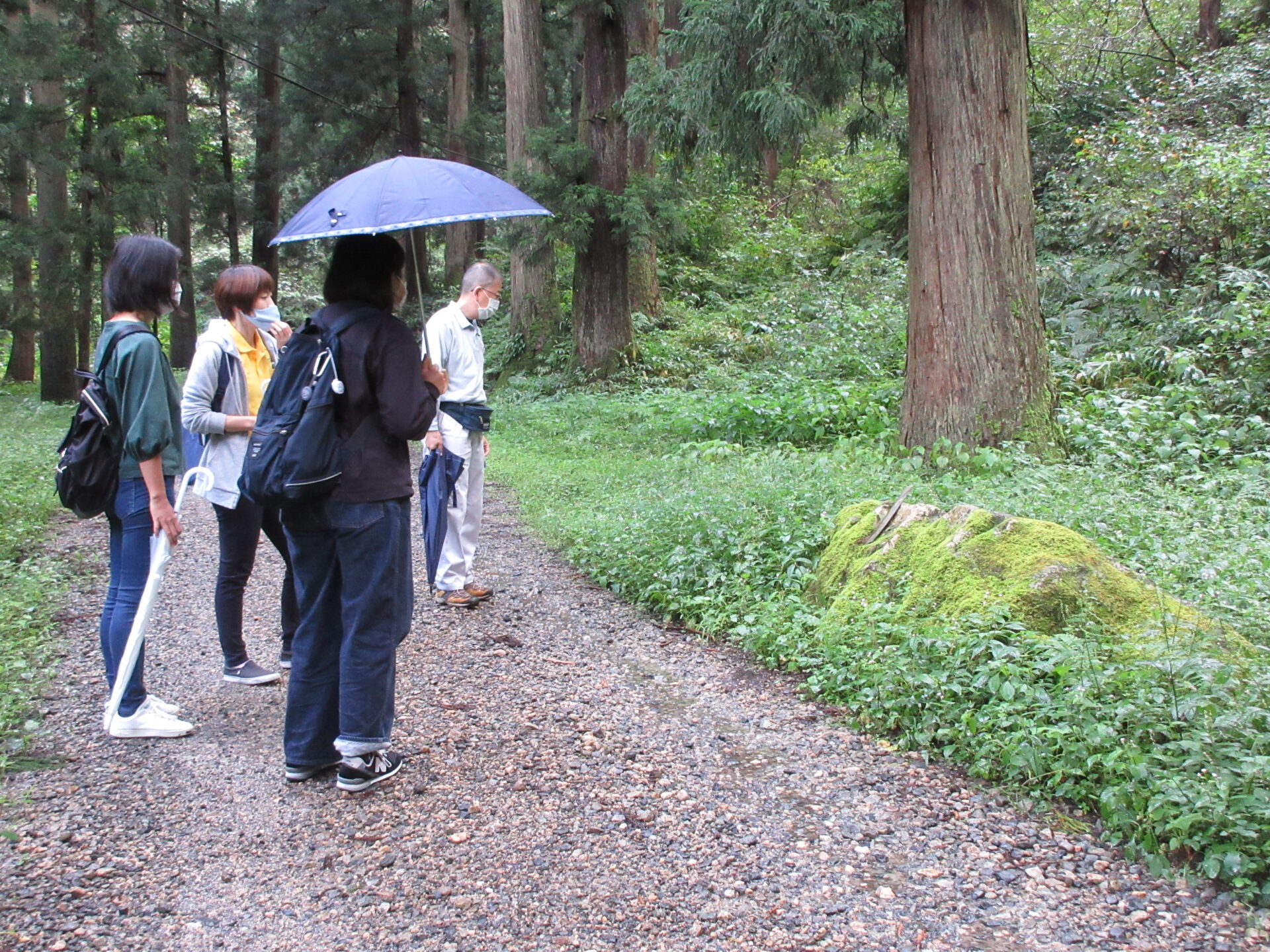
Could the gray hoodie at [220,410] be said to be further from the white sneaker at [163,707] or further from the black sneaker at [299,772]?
the black sneaker at [299,772]

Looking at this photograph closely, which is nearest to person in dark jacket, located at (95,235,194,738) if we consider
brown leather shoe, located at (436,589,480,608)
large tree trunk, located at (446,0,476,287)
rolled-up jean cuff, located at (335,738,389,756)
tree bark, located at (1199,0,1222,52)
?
rolled-up jean cuff, located at (335,738,389,756)

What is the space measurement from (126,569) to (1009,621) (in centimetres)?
377

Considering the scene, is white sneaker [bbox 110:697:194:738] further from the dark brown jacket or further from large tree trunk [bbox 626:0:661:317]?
large tree trunk [bbox 626:0:661:317]

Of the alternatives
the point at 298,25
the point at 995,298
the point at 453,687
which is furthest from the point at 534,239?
the point at 298,25

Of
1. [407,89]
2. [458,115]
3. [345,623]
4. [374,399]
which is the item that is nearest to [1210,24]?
[458,115]

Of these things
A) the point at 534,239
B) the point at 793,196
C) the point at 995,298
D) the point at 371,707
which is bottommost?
the point at 371,707

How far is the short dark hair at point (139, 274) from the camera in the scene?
154 inches

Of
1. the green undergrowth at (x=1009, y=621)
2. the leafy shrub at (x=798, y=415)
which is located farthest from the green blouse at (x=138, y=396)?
the leafy shrub at (x=798, y=415)

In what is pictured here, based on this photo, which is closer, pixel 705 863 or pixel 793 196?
pixel 705 863

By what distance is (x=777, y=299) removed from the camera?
57.9ft

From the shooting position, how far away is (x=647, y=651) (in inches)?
206

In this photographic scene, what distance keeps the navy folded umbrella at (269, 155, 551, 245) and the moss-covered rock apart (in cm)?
248

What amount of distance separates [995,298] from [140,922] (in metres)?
7.23

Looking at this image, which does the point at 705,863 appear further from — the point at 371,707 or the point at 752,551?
the point at 752,551
